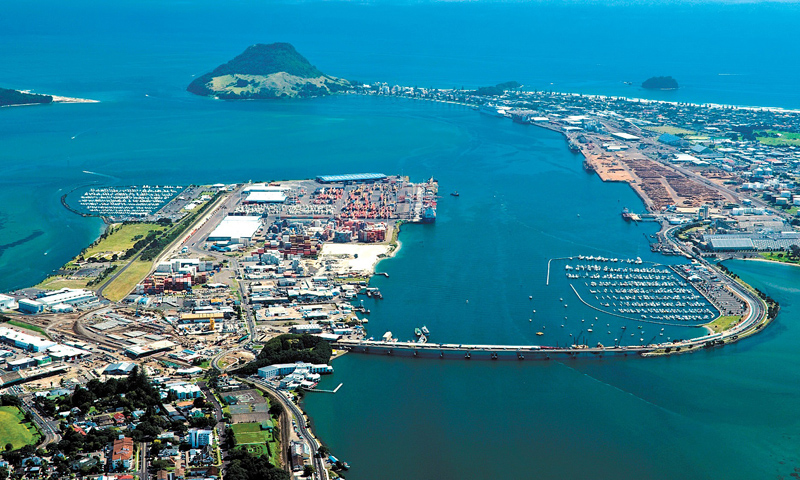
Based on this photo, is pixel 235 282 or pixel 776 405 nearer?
pixel 776 405

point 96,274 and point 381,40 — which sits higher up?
point 381,40

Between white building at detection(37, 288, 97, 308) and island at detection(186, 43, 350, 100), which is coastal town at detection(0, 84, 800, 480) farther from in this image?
island at detection(186, 43, 350, 100)

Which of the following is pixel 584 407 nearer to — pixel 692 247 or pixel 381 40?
pixel 692 247

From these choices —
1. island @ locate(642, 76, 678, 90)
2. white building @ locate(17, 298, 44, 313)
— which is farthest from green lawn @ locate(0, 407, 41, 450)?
island @ locate(642, 76, 678, 90)

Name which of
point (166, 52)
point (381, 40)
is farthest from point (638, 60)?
point (166, 52)

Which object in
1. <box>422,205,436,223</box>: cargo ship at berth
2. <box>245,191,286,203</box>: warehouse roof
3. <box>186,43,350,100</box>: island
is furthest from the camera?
<box>186,43,350,100</box>: island

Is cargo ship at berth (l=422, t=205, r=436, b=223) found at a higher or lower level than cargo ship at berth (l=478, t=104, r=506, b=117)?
lower
